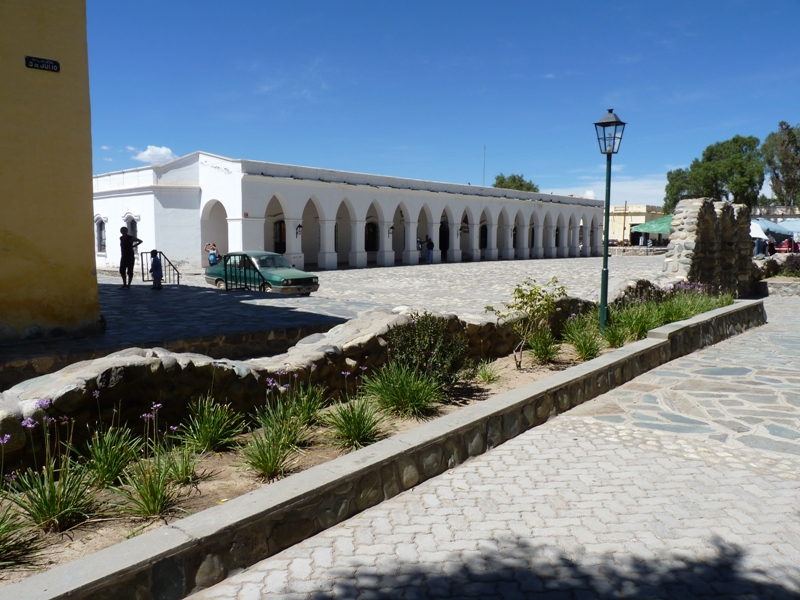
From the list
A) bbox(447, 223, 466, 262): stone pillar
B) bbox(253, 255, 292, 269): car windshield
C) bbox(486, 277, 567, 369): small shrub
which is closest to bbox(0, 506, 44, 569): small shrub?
bbox(486, 277, 567, 369): small shrub

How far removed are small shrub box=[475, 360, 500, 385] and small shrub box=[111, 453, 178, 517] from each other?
12.0 ft

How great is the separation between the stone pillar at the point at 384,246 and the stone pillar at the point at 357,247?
1.68 metres

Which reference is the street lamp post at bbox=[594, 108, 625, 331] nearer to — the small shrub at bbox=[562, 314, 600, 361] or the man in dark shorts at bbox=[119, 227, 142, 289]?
the small shrub at bbox=[562, 314, 600, 361]

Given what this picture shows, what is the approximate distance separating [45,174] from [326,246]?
21.2m

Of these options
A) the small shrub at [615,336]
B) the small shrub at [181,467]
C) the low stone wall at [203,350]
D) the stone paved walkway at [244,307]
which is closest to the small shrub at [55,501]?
the small shrub at [181,467]

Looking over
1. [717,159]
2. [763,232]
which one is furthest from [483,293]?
[717,159]

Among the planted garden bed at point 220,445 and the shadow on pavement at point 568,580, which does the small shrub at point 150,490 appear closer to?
the planted garden bed at point 220,445

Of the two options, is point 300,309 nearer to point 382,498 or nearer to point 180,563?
point 382,498

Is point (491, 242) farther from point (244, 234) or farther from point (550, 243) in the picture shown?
point (244, 234)

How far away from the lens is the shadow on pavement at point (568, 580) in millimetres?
3139

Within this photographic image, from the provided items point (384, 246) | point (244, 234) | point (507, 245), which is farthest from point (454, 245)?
point (244, 234)

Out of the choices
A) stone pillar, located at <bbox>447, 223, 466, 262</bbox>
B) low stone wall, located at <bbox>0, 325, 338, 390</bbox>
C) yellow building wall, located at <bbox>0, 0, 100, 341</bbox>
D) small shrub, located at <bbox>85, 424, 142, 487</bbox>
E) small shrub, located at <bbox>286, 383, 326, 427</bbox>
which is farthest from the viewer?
stone pillar, located at <bbox>447, 223, 466, 262</bbox>

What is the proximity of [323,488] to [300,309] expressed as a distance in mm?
7478

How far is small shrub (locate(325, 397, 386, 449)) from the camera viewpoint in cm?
467
